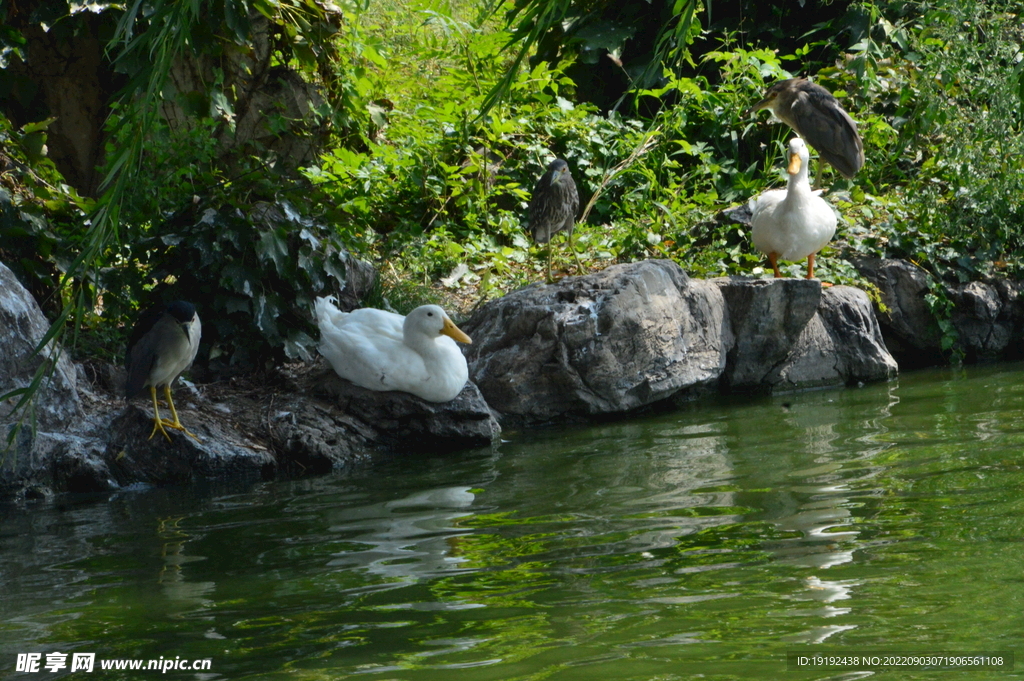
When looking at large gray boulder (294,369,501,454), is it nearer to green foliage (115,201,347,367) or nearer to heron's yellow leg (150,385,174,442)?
green foliage (115,201,347,367)

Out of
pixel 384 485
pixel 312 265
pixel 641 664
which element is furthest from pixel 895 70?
pixel 641 664

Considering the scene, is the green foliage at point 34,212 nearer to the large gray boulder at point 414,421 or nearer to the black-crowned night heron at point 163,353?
the black-crowned night heron at point 163,353

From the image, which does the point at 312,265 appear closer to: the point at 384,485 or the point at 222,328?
the point at 222,328

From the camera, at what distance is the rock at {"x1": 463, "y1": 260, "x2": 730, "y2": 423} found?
23.4 ft

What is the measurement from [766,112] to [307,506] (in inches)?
311

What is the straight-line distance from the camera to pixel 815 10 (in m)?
12.4

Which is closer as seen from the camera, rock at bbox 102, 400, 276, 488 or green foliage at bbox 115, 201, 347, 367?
rock at bbox 102, 400, 276, 488

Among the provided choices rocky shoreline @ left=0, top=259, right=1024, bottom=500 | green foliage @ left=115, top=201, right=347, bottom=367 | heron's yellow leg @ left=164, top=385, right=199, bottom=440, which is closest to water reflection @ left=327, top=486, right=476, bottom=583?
rocky shoreline @ left=0, top=259, right=1024, bottom=500

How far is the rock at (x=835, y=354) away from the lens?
7.89 m

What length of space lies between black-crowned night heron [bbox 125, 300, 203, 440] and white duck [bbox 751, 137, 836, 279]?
443 centimetres

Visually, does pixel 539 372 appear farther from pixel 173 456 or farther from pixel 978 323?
pixel 978 323

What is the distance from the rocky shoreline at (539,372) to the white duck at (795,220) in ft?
1.08

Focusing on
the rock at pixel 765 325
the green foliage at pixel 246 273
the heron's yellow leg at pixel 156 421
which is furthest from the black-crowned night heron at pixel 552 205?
the heron's yellow leg at pixel 156 421

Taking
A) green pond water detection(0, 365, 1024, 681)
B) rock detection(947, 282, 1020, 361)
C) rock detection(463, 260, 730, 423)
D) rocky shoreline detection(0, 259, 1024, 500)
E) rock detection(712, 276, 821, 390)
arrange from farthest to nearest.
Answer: rock detection(947, 282, 1020, 361), rock detection(712, 276, 821, 390), rock detection(463, 260, 730, 423), rocky shoreline detection(0, 259, 1024, 500), green pond water detection(0, 365, 1024, 681)
